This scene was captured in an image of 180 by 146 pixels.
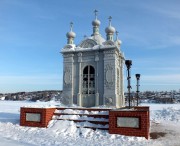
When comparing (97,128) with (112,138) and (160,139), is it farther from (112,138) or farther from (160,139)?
(160,139)

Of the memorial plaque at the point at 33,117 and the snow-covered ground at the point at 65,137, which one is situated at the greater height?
the memorial plaque at the point at 33,117

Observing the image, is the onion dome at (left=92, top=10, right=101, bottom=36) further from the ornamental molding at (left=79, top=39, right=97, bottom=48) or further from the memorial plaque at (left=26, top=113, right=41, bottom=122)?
the memorial plaque at (left=26, top=113, right=41, bottom=122)

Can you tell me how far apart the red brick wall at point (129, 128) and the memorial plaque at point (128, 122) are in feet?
0.46

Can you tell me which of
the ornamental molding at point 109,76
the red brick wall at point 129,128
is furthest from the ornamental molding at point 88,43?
the red brick wall at point 129,128

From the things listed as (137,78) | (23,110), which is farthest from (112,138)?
(137,78)

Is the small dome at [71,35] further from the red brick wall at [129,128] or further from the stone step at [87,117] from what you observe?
the red brick wall at [129,128]

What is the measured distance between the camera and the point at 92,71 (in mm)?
16750

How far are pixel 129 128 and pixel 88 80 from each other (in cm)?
613

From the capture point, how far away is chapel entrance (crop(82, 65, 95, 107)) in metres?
16.5

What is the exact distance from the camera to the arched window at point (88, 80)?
16.6 meters

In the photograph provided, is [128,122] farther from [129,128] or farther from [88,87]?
[88,87]

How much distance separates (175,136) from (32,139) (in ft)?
22.3

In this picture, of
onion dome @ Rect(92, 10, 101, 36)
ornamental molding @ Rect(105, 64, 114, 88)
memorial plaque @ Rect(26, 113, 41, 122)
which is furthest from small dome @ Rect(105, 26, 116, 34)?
memorial plaque @ Rect(26, 113, 41, 122)

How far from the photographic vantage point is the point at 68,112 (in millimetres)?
13812
